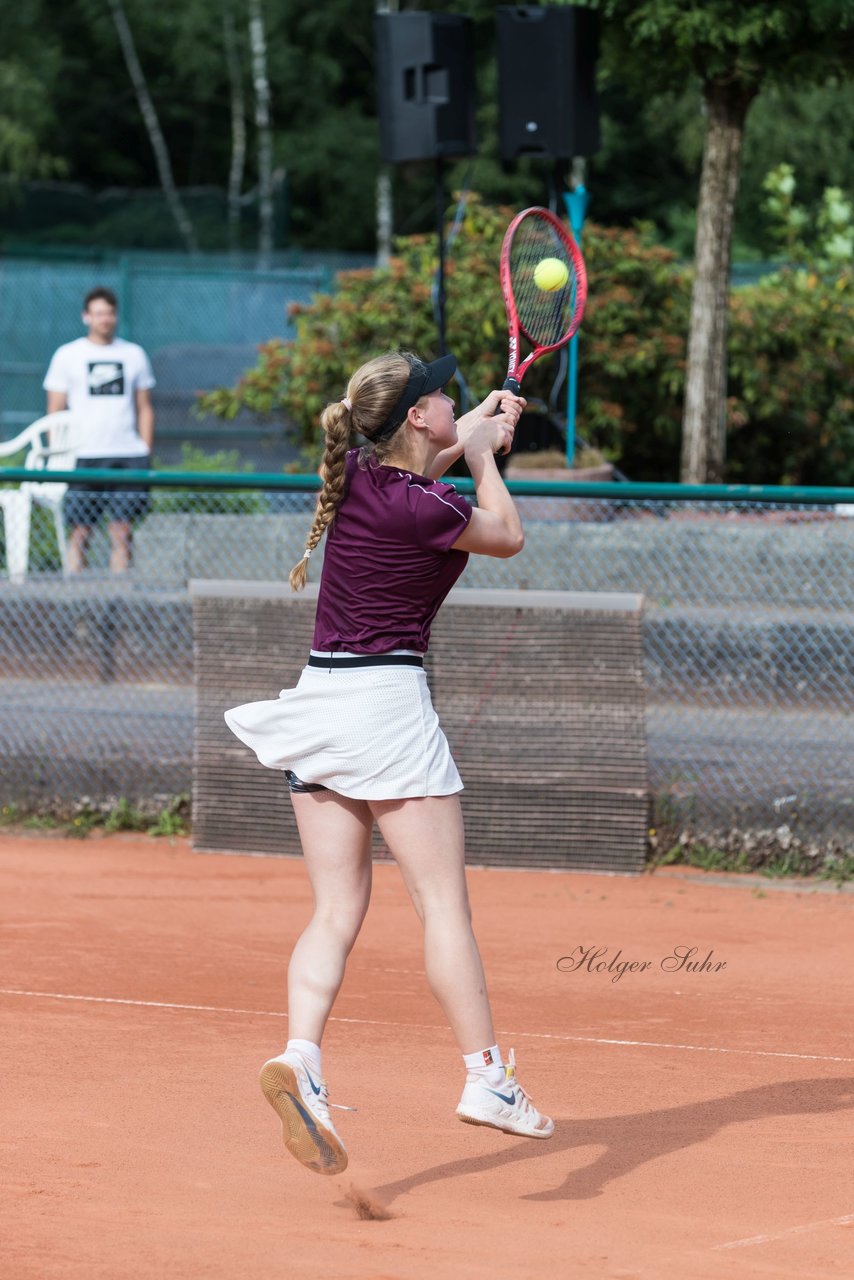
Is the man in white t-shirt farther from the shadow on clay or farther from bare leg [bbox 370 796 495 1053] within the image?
bare leg [bbox 370 796 495 1053]

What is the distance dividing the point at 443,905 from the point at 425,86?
27.6 ft

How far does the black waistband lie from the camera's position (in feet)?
13.1

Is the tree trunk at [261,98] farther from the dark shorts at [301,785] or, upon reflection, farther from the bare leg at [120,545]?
the dark shorts at [301,785]

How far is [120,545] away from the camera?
8.16 meters

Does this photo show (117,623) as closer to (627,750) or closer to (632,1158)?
(627,750)

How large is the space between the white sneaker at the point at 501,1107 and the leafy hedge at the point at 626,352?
8.63 meters

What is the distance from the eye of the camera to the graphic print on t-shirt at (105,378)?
398 inches

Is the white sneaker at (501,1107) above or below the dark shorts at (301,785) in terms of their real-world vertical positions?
below

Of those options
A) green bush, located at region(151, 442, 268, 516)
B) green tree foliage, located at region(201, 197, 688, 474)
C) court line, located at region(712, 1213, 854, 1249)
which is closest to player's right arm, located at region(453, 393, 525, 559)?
court line, located at region(712, 1213, 854, 1249)

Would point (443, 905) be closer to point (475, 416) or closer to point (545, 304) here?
point (475, 416)

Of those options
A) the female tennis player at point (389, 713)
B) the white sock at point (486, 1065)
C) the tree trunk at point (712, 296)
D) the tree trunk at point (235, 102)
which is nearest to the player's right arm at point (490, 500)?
the female tennis player at point (389, 713)

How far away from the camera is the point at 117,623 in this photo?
8.12m

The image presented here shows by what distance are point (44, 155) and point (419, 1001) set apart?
98.2 ft

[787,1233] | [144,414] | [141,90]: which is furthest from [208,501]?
[141,90]
